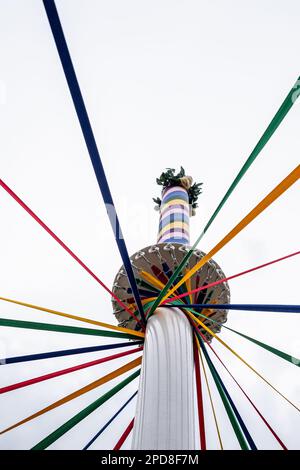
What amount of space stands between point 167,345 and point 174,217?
4295mm

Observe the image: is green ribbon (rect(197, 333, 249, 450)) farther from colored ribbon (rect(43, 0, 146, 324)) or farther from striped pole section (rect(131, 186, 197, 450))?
colored ribbon (rect(43, 0, 146, 324))

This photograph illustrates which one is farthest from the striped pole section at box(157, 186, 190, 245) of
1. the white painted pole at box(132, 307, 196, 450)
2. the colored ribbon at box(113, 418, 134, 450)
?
the colored ribbon at box(113, 418, 134, 450)

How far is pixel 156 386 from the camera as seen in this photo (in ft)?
14.1

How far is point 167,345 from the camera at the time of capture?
4785mm

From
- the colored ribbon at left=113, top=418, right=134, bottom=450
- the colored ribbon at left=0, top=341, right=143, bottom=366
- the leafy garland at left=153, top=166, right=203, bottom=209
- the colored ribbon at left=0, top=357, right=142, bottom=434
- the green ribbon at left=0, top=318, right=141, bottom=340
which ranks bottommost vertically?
the colored ribbon at left=113, top=418, right=134, bottom=450

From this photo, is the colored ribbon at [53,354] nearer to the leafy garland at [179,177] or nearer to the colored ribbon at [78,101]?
the colored ribbon at [78,101]

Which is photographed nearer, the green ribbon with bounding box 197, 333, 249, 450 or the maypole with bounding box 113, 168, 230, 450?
the maypole with bounding box 113, 168, 230, 450

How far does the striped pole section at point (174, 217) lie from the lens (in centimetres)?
805

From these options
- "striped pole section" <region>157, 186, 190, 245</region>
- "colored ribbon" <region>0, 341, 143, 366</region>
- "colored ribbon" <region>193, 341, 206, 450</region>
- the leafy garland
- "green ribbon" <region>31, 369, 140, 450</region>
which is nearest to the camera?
"green ribbon" <region>31, 369, 140, 450</region>

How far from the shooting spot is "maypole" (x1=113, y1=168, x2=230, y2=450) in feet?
12.8

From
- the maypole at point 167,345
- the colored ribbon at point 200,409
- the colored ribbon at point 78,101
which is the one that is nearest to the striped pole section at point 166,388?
the maypole at point 167,345
